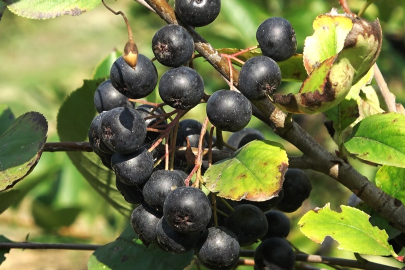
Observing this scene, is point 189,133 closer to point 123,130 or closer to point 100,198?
point 123,130

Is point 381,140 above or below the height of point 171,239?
above

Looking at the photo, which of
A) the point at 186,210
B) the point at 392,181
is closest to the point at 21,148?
the point at 186,210

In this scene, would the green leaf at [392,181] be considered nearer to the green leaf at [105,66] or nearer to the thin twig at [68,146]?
the thin twig at [68,146]

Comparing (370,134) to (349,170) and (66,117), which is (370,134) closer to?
(349,170)

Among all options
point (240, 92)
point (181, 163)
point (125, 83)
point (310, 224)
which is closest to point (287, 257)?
point (310, 224)

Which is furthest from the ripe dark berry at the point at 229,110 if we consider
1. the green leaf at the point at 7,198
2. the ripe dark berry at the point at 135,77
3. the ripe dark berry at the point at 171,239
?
the green leaf at the point at 7,198

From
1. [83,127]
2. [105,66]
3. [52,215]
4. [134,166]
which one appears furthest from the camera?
[52,215]

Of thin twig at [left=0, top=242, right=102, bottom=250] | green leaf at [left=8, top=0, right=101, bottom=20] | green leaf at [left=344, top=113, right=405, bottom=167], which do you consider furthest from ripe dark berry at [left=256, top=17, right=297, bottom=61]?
thin twig at [left=0, top=242, right=102, bottom=250]
